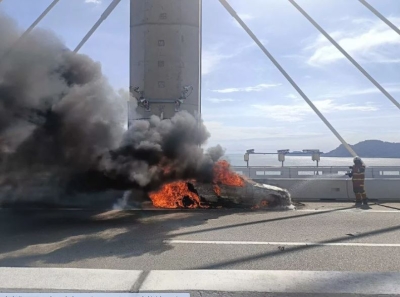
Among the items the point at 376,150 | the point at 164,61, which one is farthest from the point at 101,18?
the point at 376,150

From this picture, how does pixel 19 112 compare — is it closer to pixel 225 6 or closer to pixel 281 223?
pixel 281 223

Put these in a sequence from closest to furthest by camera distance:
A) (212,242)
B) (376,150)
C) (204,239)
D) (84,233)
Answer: (212,242) < (204,239) < (84,233) < (376,150)

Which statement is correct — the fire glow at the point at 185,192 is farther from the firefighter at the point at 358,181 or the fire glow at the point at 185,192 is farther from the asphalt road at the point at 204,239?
the firefighter at the point at 358,181

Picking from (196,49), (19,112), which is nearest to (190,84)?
(196,49)

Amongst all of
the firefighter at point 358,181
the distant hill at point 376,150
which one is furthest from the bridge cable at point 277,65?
the distant hill at point 376,150

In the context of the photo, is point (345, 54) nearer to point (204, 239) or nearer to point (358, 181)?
point (358, 181)

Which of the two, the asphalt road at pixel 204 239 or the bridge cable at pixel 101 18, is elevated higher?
the bridge cable at pixel 101 18

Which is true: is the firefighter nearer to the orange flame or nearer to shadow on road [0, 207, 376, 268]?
shadow on road [0, 207, 376, 268]

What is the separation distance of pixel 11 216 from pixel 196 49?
21.5 ft

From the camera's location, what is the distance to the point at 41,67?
33.2 feet

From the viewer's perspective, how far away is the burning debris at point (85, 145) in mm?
9445

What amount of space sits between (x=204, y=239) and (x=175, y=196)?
381 cm

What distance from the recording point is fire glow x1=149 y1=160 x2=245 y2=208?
34.4ft

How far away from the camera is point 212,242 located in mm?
6676
